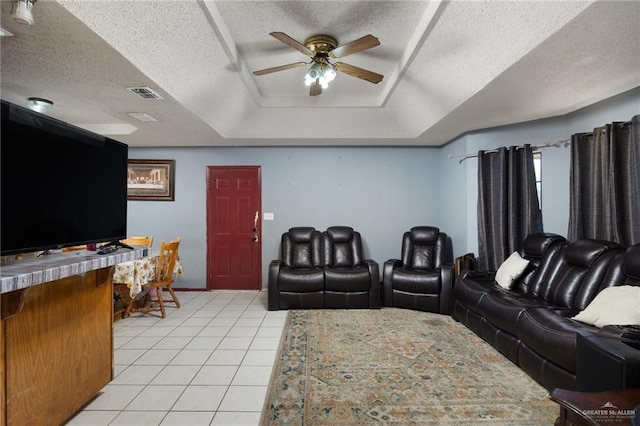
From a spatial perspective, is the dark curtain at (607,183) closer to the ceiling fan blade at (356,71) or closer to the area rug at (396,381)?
the area rug at (396,381)

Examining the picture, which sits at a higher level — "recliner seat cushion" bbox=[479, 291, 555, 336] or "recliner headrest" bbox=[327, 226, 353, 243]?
"recliner headrest" bbox=[327, 226, 353, 243]

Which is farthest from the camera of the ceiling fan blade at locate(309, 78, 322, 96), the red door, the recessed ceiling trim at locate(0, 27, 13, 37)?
the red door

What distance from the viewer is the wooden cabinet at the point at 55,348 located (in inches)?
58.8

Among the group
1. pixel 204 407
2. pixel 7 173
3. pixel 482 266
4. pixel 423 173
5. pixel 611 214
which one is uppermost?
pixel 423 173

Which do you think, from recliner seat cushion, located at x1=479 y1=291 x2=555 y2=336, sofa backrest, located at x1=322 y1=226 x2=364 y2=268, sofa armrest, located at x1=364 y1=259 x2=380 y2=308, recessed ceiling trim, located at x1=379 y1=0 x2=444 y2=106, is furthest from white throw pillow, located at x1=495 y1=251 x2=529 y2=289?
recessed ceiling trim, located at x1=379 y1=0 x2=444 y2=106

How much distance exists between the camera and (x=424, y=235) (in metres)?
4.50

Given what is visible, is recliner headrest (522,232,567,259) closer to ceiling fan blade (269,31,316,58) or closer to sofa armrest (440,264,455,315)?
sofa armrest (440,264,455,315)

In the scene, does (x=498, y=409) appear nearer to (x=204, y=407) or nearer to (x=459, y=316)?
(x=459, y=316)

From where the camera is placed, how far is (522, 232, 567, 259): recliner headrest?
313 centimetres

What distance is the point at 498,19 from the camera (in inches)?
81.6

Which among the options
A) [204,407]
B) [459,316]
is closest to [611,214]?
[459,316]

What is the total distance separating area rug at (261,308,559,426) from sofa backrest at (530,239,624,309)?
73 cm

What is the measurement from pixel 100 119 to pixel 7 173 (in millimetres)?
3404

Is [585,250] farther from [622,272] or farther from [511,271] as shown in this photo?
[511,271]
